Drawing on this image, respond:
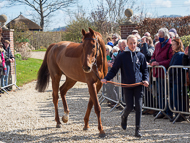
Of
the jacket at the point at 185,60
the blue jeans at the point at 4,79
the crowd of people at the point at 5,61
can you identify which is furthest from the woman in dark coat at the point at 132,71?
the blue jeans at the point at 4,79

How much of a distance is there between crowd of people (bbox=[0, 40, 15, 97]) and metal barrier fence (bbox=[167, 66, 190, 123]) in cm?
674

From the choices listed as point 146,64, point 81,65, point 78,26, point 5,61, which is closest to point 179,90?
point 146,64

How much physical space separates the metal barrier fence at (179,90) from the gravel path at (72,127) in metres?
0.39

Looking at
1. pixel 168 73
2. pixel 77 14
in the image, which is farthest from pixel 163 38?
pixel 77 14

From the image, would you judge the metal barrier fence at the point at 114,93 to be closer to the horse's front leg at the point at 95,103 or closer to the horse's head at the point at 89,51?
the horse's front leg at the point at 95,103

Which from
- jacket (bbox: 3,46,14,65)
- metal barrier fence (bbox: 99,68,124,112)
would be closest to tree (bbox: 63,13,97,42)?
jacket (bbox: 3,46,14,65)

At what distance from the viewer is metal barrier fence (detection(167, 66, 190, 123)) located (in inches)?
237

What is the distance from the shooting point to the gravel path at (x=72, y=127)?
507cm

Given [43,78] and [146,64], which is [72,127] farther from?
[146,64]

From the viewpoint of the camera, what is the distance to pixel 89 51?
4.92 meters

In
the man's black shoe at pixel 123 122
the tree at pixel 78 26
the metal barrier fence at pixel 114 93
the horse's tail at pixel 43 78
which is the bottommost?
the man's black shoe at pixel 123 122

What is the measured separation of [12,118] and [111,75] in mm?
3289

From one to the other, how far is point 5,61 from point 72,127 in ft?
19.5

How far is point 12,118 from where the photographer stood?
6.86 meters
